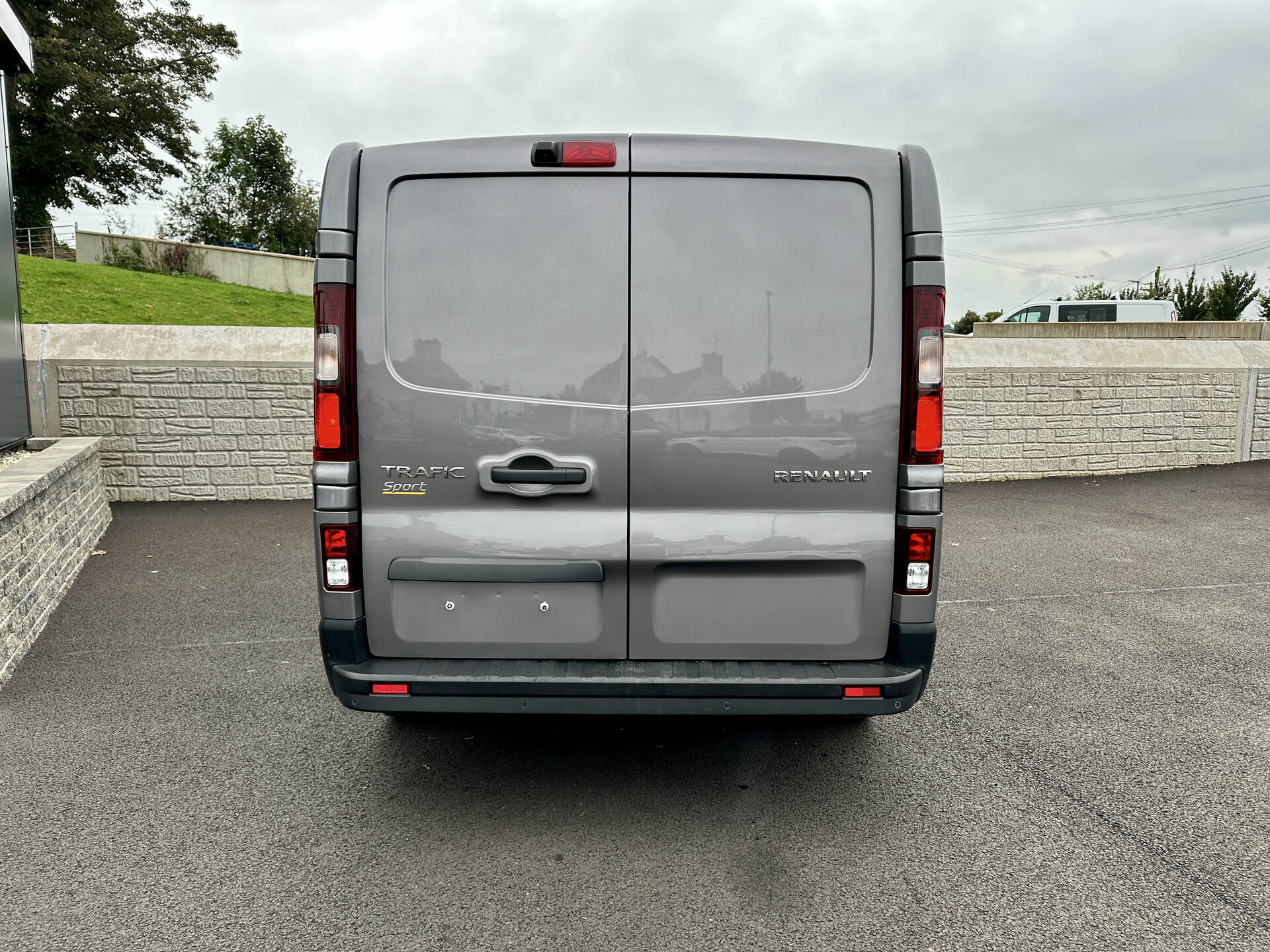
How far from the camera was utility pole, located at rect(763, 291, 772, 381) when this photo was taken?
2867mm

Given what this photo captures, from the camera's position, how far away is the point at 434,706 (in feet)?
9.58

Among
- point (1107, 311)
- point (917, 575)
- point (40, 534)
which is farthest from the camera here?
point (1107, 311)

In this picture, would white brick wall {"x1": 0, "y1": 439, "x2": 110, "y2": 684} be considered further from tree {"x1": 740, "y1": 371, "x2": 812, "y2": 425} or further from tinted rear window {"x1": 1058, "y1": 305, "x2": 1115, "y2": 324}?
tinted rear window {"x1": 1058, "y1": 305, "x2": 1115, "y2": 324}

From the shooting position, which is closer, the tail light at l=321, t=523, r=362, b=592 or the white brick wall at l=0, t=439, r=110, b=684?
the tail light at l=321, t=523, r=362, b=592

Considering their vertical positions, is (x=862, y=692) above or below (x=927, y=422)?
below

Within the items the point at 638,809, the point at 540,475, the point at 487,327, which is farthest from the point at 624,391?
the point at 638,809

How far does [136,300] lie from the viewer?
1700 centimetres

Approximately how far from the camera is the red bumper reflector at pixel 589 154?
2.85m

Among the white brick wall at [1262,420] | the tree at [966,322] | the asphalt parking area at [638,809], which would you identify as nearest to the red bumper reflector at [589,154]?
the asphalt parking area at [638,809]

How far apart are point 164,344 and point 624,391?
A: 791cm

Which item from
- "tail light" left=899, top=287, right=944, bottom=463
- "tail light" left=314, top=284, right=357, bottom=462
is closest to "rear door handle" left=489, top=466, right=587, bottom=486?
"tail light" left=314, top=284, right=357, bottom=462

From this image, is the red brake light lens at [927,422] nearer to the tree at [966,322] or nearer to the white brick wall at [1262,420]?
the white brick wall at [1262,420]

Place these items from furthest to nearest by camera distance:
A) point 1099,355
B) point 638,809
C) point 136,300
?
1. point 136,300
2. point 1099,355
3. point 638,809

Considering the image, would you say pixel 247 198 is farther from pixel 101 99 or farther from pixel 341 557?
pixel 341 557
